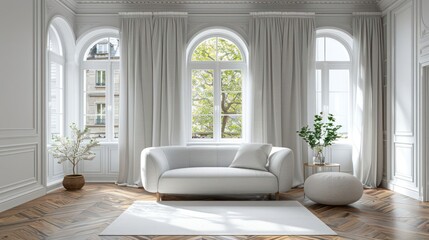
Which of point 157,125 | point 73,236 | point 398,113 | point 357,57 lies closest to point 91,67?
point 157,125

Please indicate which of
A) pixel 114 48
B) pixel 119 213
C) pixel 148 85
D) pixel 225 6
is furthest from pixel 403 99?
pixel 114 48

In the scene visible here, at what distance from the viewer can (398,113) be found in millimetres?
5719

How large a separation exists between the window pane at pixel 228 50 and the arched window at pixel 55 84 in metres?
2.70

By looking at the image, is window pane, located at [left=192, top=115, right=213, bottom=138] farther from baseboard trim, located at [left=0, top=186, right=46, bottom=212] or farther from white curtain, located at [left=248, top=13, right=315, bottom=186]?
baseboard trim, located at [left=0, top=186, right=46, bottom=212]

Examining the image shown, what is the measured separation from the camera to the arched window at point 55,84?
238 inches

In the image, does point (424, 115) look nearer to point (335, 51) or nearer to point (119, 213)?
point (335, 51)

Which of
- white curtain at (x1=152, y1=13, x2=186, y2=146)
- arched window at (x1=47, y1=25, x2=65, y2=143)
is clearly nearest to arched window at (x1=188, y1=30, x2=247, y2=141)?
white curtain at (x1=152, y1=13, x2=186, y2=146)

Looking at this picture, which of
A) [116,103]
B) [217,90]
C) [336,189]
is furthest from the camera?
[116,103]

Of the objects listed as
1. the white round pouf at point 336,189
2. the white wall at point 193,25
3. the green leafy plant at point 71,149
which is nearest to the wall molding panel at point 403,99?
the white wall at point 193,25

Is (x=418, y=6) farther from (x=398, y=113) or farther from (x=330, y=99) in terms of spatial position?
(x=330, y=99)

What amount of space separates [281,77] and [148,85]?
2196mm

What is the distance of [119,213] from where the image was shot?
4309mm

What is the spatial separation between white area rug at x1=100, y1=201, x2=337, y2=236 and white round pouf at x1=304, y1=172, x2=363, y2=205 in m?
0.29

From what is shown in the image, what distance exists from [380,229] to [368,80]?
127 inches
